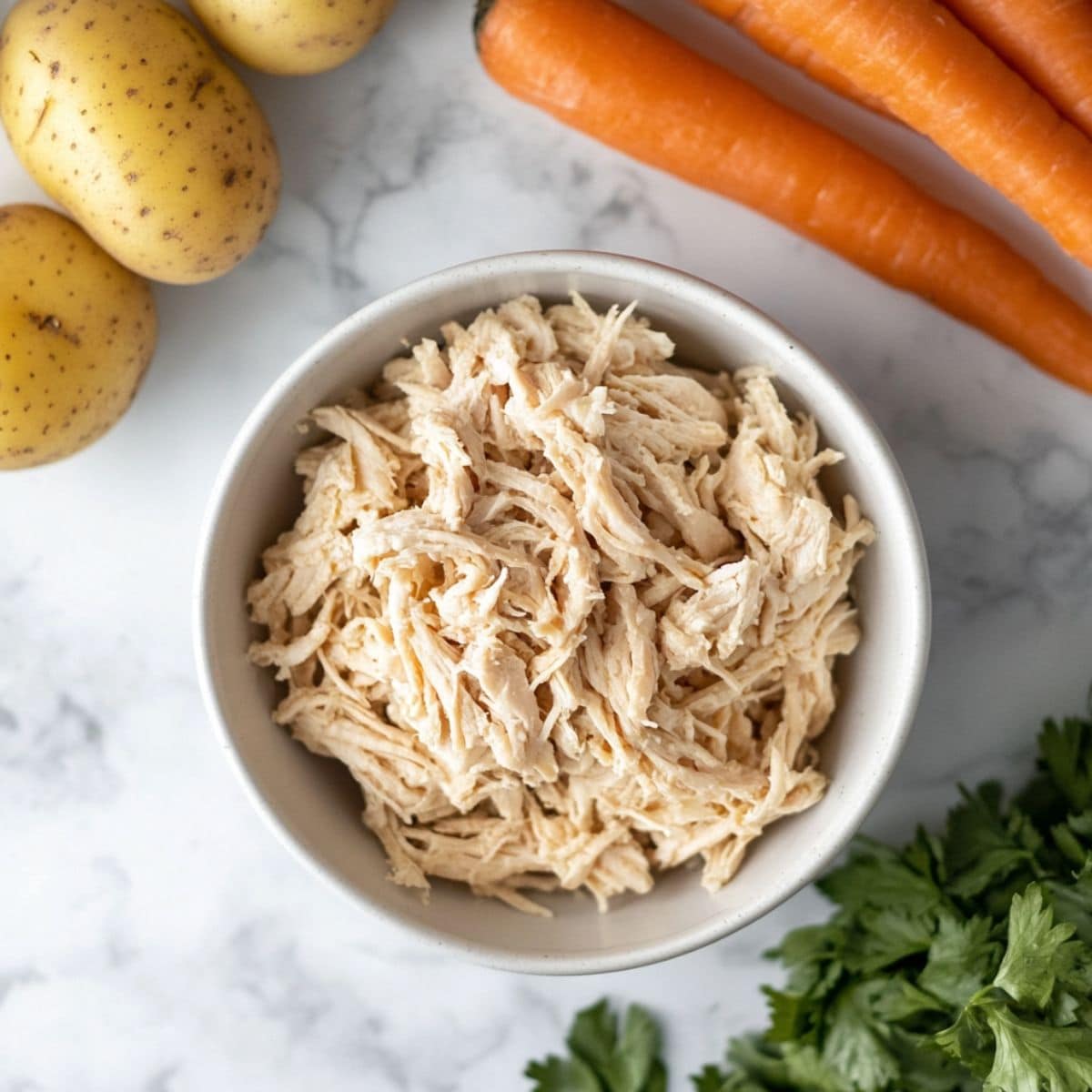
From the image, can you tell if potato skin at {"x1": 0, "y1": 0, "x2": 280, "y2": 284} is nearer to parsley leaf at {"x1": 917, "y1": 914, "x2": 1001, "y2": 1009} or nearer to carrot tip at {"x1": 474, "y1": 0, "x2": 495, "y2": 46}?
carrot tip at {"x1": 474, "y1": 0, "x2": 495, "y2": 46}

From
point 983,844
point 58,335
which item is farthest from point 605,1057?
point 58,335

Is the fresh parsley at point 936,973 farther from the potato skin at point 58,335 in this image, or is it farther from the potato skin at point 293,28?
the potato skin at point 293,28

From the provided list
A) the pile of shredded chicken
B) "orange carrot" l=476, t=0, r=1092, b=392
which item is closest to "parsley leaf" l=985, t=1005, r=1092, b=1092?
the pile of shredded chicken

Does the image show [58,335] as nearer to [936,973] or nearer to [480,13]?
[480,13]

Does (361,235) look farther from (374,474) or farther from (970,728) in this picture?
(970,728)

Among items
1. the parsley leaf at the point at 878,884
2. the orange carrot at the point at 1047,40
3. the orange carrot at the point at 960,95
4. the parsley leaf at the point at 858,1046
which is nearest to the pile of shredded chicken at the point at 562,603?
the parsley leaf at the point at 878,884

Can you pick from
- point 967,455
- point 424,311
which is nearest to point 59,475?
point 424,311
